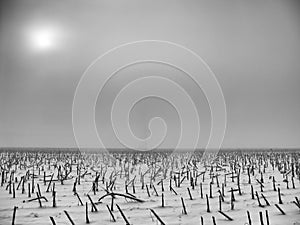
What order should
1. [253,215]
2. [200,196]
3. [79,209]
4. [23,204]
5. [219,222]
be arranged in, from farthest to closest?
[200,196] → [23,204] → [79,209] → [253,215] → [219,222]

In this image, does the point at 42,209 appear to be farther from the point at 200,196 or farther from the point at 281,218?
the point at 281,218

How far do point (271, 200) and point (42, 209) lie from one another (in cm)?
377

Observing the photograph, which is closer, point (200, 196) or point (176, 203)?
point (176, 203)

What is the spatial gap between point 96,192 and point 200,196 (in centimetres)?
210

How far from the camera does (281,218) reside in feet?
10.9

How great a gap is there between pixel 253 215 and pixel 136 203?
A: 182cm

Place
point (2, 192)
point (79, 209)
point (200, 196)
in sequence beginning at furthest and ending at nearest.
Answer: point (2, 192) < point (200, 196) < point (79, 209)

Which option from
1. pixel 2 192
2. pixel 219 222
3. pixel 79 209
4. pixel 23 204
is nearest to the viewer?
pixel 219 222

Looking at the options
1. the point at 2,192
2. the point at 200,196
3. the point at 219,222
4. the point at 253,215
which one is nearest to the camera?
the point at 219,222

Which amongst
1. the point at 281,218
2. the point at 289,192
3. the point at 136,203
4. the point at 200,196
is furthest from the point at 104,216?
the point at 289,192

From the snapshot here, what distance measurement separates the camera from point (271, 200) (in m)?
4.43

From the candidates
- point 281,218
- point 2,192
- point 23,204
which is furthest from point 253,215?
point 2,192

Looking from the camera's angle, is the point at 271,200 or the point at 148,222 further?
the point at 271,200

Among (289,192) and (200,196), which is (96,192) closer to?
(200,196)
